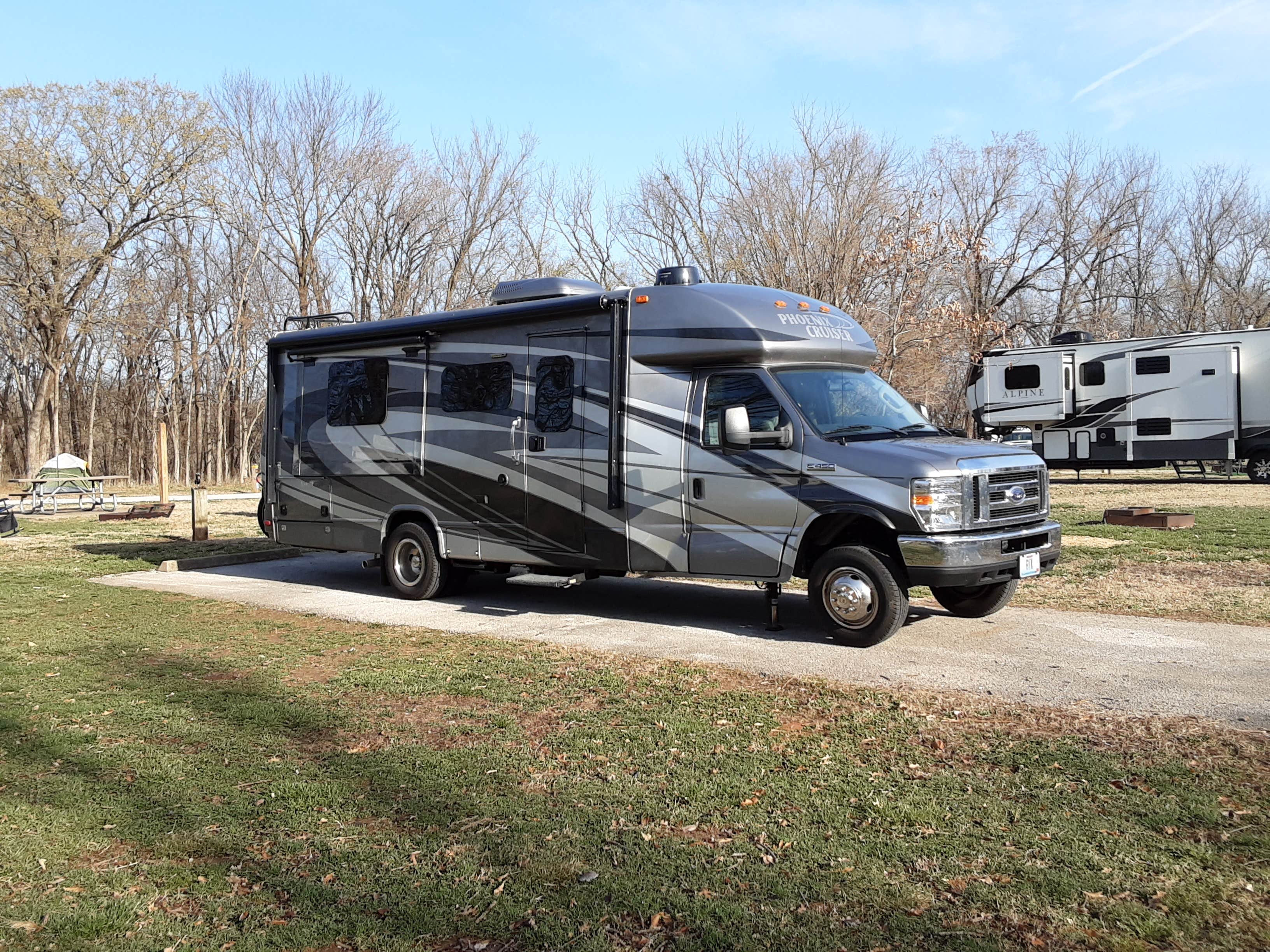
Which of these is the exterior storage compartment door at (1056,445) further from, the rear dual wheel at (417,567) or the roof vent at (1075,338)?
the rear dual wheel at (417,567)

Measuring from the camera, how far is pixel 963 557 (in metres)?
7.61

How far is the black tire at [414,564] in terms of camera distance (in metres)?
10.8

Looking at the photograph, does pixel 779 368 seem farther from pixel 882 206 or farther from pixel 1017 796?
pixel 882 206

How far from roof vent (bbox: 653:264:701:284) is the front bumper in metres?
3.25

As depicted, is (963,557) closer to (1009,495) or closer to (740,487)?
(1009,495)

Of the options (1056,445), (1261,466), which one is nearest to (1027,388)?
(1056,445)

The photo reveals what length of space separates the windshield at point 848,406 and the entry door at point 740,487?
0.70 ft

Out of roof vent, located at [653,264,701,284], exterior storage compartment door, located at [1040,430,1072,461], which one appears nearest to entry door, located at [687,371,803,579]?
roof vent, located at [653,264,701,284]

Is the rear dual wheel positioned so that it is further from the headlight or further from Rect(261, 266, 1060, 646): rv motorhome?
the headlight

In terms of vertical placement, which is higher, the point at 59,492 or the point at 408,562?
the point at 59,492

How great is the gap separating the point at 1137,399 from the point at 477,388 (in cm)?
2032

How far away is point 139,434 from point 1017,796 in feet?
167

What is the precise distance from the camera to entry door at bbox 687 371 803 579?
325 inches

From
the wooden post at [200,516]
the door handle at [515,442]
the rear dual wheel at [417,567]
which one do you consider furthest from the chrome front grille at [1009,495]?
the wooden post at [200,516]
